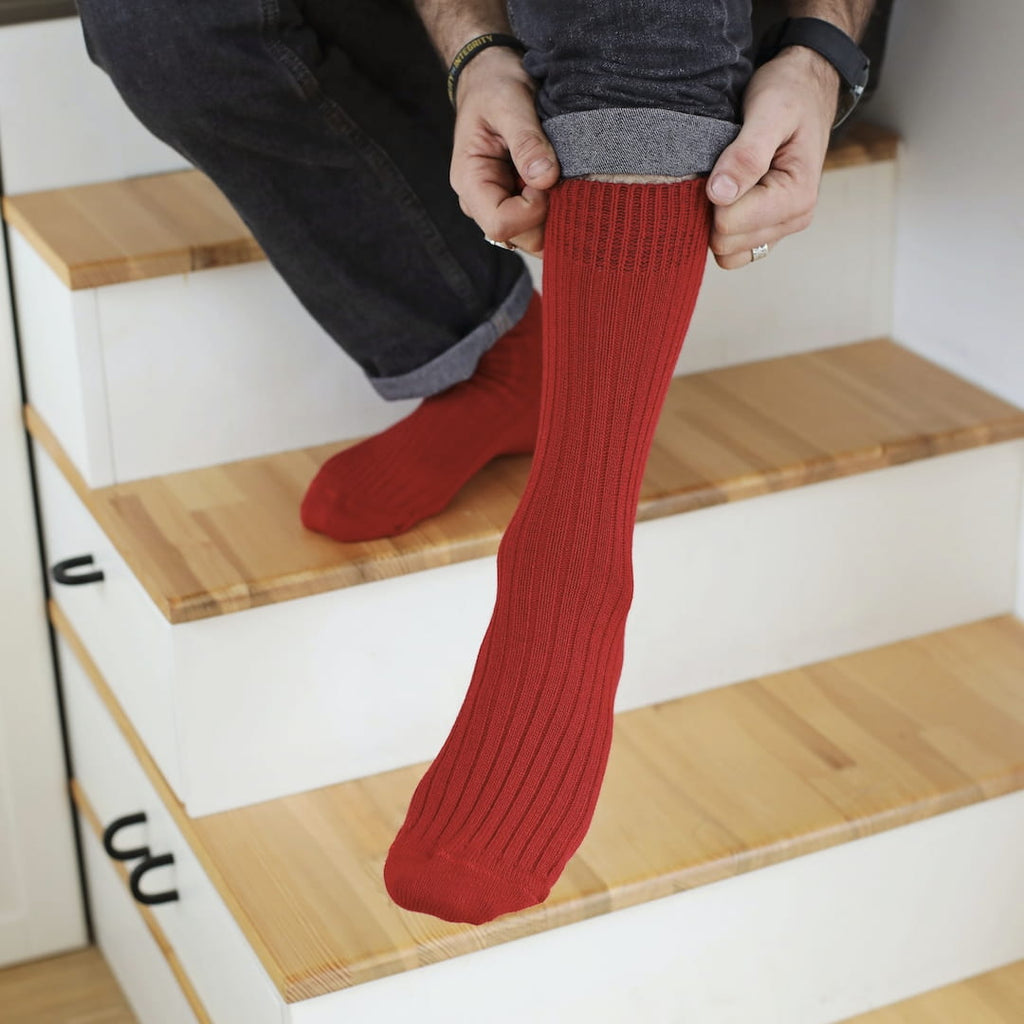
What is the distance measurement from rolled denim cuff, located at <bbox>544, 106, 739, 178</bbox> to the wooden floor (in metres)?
0.98

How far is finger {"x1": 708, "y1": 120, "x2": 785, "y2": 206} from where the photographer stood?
0.77 m

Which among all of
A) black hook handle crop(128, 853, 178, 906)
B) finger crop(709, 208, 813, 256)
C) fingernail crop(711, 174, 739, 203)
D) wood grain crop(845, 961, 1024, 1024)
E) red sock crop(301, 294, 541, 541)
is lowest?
wood grain crop(845, 961, 1024, 1024)

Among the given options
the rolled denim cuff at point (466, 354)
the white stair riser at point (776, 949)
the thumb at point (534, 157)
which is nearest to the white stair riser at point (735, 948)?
the white stair riser at point (776, 949)

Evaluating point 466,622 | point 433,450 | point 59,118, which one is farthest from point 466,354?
point 59,118

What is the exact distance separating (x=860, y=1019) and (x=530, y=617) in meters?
0.50

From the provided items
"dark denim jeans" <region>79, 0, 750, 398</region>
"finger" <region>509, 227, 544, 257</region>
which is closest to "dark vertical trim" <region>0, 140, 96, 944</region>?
"dark denim jeans" <region>79, 0, 750, 398</region>

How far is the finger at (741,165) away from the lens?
30.2 inches

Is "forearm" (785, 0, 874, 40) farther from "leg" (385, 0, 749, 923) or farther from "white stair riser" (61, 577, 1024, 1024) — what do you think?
"white stair riser" (61, 577, 1024, 1024)

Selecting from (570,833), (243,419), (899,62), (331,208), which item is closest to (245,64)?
(331,208)

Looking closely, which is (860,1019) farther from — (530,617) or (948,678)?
(530,617)

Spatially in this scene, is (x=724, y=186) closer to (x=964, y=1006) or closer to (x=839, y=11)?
(x=839, y=11)

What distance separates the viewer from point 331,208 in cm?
104

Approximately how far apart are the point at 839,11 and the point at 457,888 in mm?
560

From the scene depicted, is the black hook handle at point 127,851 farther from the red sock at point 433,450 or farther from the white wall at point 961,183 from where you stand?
the white wall at point 961,183
